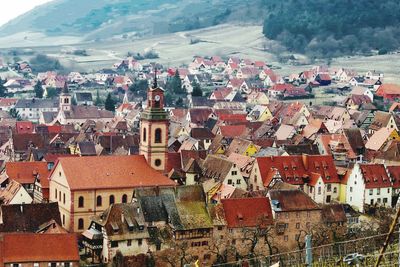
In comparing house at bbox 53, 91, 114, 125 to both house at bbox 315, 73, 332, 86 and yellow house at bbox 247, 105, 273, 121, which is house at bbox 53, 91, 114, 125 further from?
house at bbox 315, 73, 332, 86

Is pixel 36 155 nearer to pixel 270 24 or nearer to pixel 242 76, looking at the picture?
pixel 242 76

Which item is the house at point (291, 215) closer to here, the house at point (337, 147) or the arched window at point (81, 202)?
the arched window at point (81, 202)

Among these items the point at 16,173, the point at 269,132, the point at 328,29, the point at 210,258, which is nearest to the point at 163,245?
the point at 210,258

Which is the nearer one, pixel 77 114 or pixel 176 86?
pixel 77 114

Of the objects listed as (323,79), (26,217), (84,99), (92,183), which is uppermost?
(92,183)

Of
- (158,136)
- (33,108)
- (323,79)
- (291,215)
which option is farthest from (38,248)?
(323,79)

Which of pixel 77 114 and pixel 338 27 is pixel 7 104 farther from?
pixel 338 27

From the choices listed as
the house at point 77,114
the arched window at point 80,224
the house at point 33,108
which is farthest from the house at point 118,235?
the house at point 33,108
